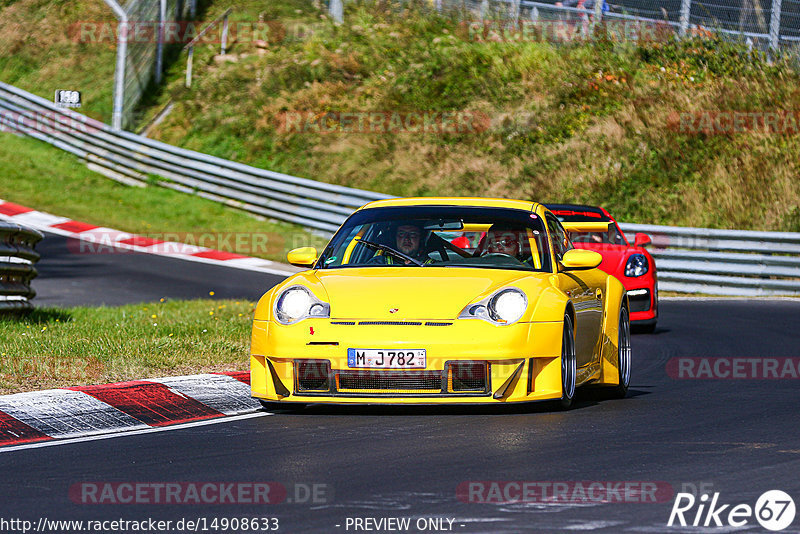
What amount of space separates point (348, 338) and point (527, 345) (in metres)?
1.02

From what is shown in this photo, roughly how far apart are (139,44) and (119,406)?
25740mm

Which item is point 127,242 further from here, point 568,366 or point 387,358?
point 387,358

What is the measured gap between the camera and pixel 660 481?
19.7 feet

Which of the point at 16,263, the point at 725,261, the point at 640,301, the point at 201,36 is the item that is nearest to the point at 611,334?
the point at 640,301

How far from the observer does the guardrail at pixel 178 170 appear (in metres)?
26.2

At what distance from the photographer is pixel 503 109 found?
30750 mm

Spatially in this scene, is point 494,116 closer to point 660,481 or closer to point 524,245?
point 524,245

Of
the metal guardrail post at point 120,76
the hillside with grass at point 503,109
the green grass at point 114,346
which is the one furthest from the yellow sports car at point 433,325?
the metal guardrail post at point 120,76

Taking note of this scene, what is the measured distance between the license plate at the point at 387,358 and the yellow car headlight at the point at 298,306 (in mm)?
336

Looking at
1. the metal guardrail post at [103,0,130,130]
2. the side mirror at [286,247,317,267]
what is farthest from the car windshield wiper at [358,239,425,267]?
the metal guardrail post at [103,0,130,130]

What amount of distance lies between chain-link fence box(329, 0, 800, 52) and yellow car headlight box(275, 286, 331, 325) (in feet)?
71.1

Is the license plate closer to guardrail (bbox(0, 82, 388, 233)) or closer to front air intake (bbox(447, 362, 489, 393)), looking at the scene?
front air intake (bbox(447, 362, 489, 393))

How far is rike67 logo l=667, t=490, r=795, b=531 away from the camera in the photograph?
5.14 m

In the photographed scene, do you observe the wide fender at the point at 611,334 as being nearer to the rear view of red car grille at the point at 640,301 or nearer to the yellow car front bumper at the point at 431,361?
the yellow car front bumper at the point at 431,361
